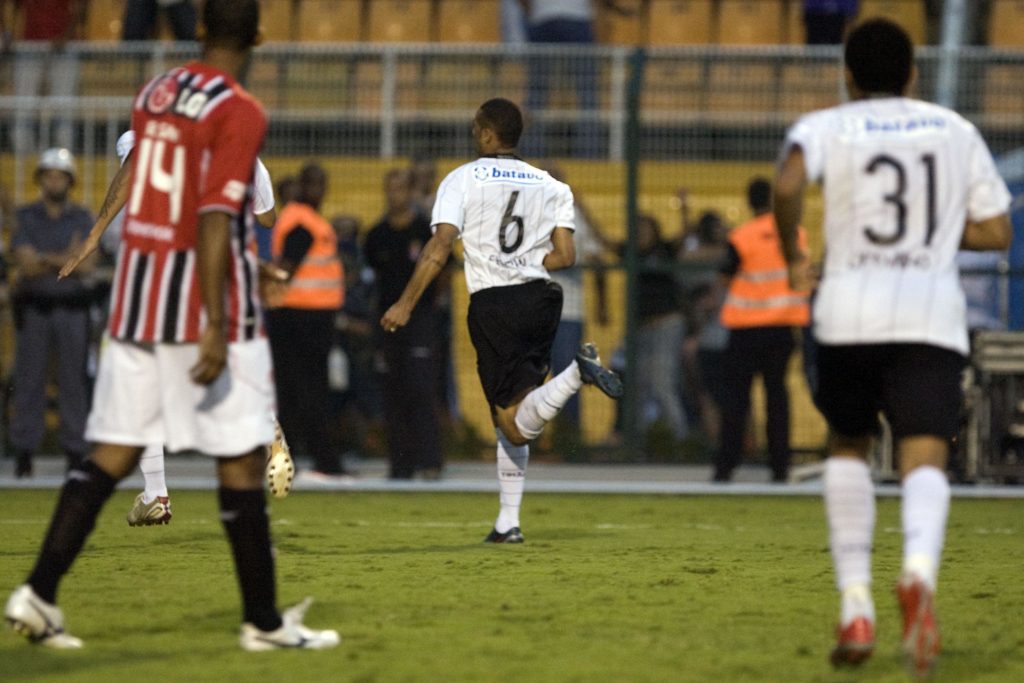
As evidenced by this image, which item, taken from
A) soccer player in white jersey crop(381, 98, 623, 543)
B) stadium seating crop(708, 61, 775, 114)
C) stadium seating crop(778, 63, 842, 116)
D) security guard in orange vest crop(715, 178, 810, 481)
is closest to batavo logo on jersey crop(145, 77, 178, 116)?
soccer player in white jersey crop(381, 98, 623, 543)

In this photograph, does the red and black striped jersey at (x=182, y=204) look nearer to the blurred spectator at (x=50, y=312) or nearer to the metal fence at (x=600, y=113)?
the blurred spectator at (x=50, y=312)

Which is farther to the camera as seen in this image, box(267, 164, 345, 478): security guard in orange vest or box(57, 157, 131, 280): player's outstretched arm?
box(267, 164, 345, 478): security guard in orange vest

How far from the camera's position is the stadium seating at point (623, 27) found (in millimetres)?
19172

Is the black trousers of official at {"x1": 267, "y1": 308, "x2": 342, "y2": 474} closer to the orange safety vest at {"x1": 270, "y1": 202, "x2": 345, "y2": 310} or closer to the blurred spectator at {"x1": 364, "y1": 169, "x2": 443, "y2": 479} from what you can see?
the orange safety vest at {"x1": 270, "y1": 202, "x2": 345, "y2": 310}

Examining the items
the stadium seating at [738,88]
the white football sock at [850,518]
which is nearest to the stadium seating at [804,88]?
the stadium seating at [738,88]

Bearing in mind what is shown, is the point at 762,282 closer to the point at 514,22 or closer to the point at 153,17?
the point at 514,22

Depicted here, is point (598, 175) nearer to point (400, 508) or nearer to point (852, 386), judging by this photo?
point (400, 508)

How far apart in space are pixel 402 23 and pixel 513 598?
498 inches

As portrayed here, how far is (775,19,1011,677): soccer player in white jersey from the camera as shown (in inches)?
222

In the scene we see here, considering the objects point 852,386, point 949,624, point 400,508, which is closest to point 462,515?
point 400,508

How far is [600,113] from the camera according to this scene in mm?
16188

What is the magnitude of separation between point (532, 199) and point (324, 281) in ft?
16.0

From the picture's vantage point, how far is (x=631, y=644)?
5988mm

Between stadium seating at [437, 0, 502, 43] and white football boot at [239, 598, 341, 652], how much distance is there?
44.8ft
